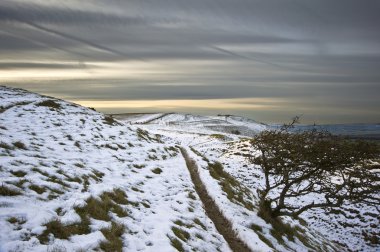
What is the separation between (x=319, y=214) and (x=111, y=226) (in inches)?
792

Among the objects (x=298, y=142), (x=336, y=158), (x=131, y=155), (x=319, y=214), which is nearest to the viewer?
(x=336, y=158)

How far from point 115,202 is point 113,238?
342cm

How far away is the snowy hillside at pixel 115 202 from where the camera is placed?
823 centimetres

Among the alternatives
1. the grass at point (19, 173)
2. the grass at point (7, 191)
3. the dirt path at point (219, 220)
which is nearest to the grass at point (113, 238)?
the grass at point (7, 191)

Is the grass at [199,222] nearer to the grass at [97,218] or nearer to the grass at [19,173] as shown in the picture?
the grass at [97,218]

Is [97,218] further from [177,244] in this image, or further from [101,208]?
[177,244]

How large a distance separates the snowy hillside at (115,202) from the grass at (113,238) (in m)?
0.03

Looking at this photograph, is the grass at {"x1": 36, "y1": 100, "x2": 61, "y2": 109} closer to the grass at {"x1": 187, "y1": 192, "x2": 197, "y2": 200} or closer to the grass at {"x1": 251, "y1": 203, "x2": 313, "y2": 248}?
the grass at {"x1": 187, "y1": 192, "x2": 197, "y2": 200}

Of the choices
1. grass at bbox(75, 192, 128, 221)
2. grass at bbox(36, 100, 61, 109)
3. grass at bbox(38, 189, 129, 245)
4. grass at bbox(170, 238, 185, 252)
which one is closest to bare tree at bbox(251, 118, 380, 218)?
→ grass at bbox(170, 238, 185, 252)

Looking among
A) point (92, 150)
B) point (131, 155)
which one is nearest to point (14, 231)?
point (92, 150)

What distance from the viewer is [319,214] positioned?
23781 millimetres

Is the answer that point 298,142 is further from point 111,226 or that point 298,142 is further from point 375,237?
point 375,237

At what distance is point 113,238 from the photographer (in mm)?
8461

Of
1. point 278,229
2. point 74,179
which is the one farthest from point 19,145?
point 278,229
